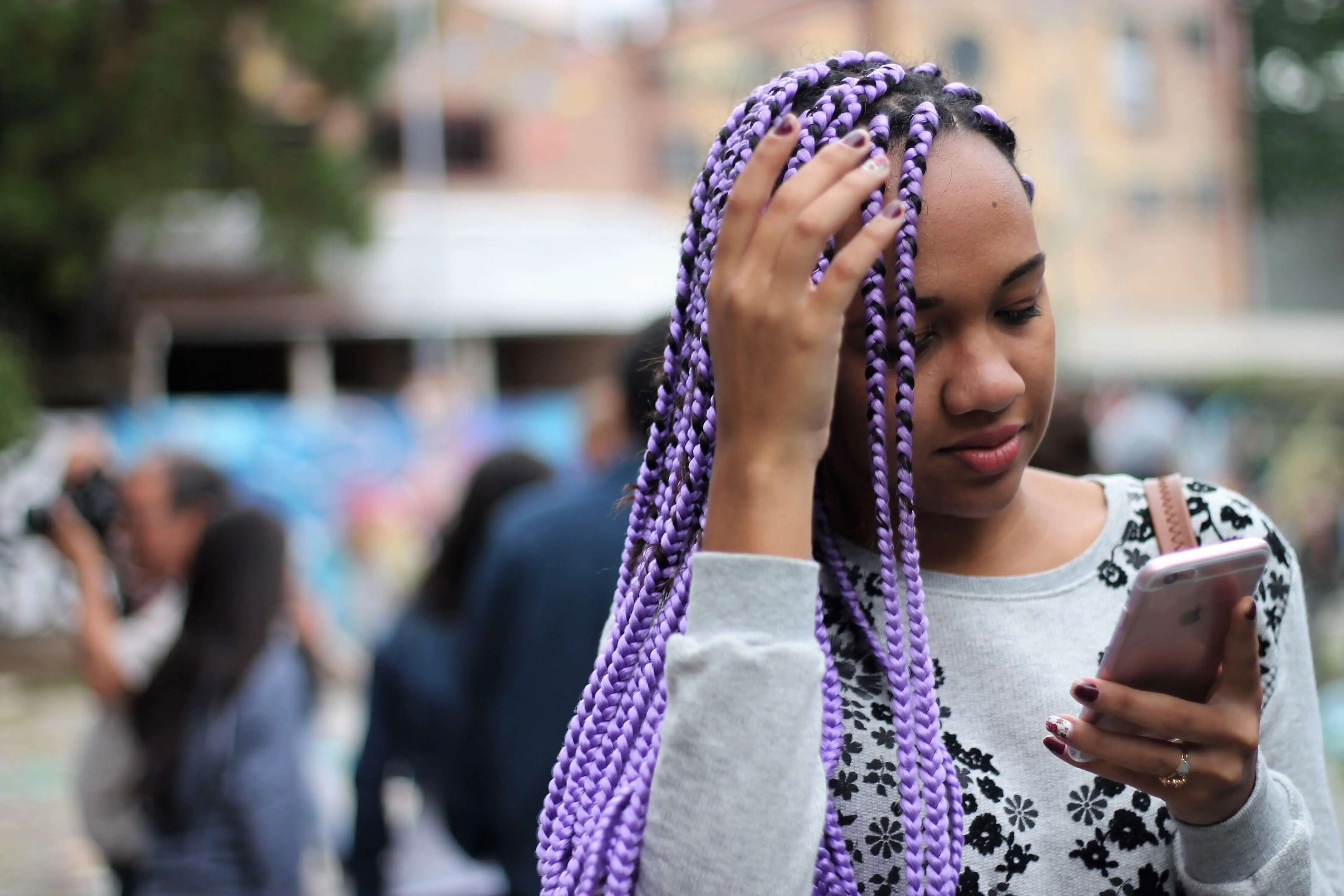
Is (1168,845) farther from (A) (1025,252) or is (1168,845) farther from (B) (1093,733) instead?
(A) (1025,252)

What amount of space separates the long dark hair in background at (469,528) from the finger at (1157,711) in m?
2.76

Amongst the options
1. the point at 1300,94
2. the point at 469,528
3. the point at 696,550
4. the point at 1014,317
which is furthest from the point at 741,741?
the point at 1300,94

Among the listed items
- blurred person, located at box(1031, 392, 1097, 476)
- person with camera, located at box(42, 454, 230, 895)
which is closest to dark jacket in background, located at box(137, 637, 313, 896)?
person with camera, located at box(42, 454, 230, 895)

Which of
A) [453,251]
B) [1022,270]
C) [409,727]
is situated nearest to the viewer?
[1022,270]

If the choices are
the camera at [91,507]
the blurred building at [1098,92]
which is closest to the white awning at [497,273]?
the blurred building at [1098,92]

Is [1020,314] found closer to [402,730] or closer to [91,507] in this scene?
[402,730]

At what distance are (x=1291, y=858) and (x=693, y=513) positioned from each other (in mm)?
619

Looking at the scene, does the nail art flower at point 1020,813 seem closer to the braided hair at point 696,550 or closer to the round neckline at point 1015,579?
the braided hair at point 696,550

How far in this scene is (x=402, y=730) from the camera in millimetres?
3457

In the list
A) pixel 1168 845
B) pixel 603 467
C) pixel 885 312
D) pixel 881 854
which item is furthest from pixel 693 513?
pixel 603 467

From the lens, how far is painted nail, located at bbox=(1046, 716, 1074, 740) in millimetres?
1052

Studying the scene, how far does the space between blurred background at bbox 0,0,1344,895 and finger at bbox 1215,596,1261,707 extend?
2.00 feet

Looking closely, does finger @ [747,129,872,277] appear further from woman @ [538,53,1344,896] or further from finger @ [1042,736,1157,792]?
finger @ [1042,736,1157,792]

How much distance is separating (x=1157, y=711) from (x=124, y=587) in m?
3.35
